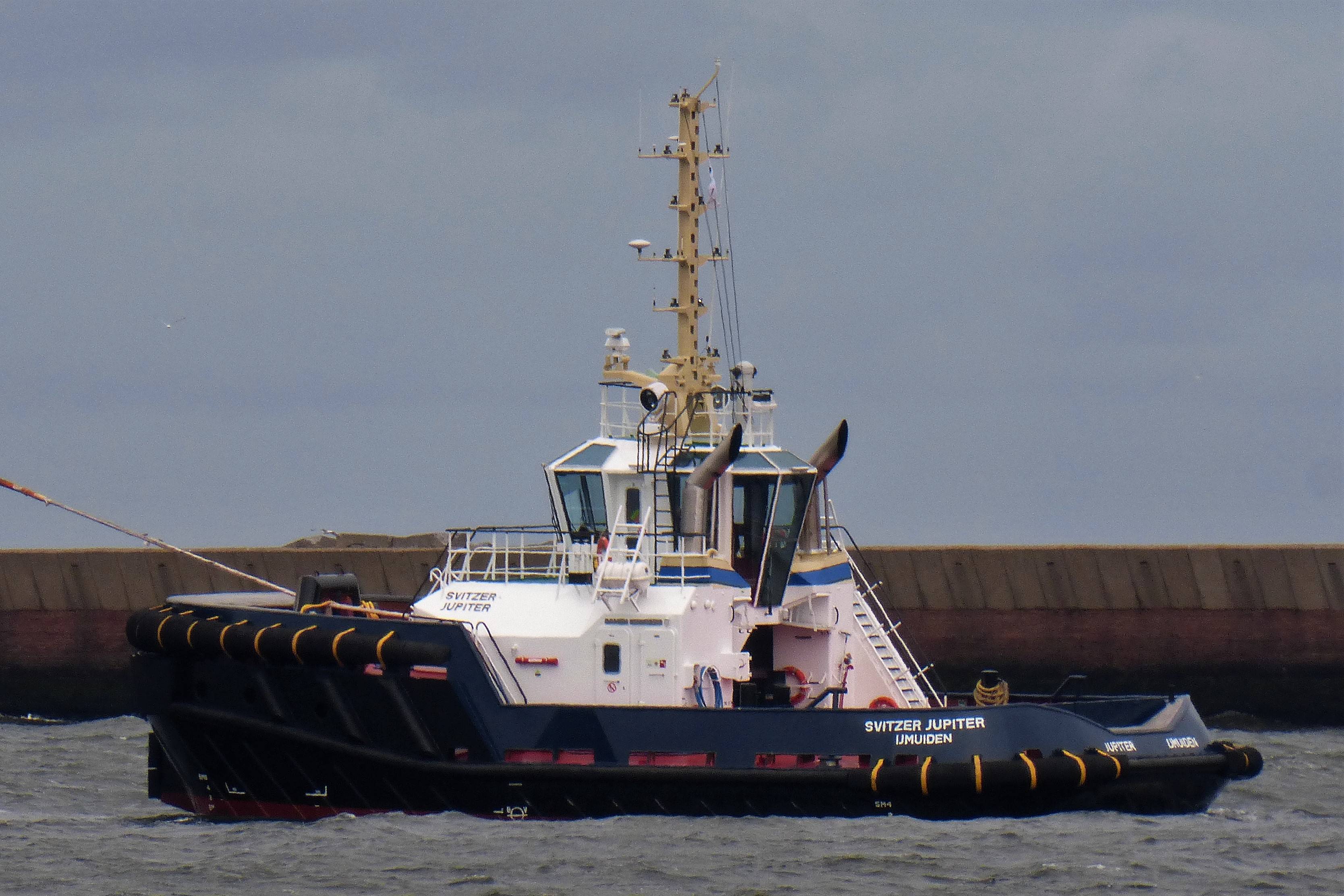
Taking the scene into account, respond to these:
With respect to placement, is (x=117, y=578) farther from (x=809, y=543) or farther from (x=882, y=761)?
(x=882, y=761)

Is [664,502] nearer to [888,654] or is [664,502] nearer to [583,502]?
[583,502]

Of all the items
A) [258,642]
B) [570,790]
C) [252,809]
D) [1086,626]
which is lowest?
[252,809]

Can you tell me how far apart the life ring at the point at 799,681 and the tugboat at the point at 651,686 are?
0.03 metres

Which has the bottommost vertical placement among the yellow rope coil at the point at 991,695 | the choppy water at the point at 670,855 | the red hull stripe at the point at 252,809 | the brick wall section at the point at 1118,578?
the choppy water at the point at 670,855

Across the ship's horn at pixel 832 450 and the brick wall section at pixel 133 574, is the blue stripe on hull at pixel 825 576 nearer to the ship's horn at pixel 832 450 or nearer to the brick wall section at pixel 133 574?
the ship's horn at pixel 832 450

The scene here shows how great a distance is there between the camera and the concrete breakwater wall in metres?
23.7

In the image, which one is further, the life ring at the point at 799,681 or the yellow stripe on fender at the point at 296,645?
the life ring at the point at 799,681

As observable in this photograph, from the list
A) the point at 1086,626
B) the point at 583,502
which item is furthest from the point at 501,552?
the point at 1086,626

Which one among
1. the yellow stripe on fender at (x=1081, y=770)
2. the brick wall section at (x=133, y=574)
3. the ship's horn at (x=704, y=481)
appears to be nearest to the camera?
the yellow stripe on fender at (x=1081, y=770)

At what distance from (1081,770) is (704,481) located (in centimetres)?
373

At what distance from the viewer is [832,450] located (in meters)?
17.3

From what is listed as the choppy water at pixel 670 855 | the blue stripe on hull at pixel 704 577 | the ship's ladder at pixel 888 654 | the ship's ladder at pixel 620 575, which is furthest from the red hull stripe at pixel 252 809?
the ship's ladder at pixel 888 654

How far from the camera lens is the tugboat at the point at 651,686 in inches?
599

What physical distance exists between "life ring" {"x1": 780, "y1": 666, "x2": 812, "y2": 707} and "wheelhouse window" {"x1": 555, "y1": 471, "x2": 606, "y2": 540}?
2063mm
